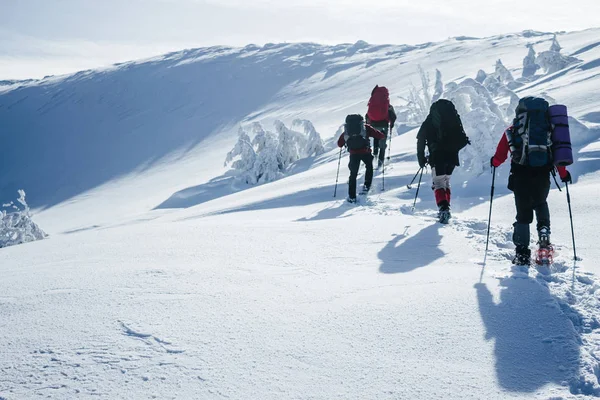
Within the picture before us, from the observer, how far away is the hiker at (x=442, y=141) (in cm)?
695

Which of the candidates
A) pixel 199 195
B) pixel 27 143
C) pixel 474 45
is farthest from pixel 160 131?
pixel 474 45

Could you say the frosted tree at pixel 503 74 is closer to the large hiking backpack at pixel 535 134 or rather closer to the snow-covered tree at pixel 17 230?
the large hiking backpack at pixel 535 134

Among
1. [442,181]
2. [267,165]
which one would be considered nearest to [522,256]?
[442,181]

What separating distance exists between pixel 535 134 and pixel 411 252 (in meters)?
1.80

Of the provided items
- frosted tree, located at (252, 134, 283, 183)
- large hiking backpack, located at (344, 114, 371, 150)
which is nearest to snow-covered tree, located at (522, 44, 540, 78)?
frosted tree, located at (252, 134, 283, 183)

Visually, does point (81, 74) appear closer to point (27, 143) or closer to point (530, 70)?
point (27, 143)

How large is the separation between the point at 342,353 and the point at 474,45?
66.7m

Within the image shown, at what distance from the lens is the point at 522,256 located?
4.77 meters

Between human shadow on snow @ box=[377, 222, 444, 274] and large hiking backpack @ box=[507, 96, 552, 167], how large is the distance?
1.39 metres

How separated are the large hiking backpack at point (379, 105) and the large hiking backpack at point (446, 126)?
465 cm

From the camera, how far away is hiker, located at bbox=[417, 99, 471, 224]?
6.95 metres

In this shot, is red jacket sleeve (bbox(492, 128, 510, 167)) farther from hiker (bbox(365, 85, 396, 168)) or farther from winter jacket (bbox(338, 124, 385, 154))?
hiker (bbox(365, 85, 396, 168))

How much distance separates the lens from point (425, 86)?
22.3 meters

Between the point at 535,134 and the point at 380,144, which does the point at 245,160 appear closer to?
the point at 380,144
